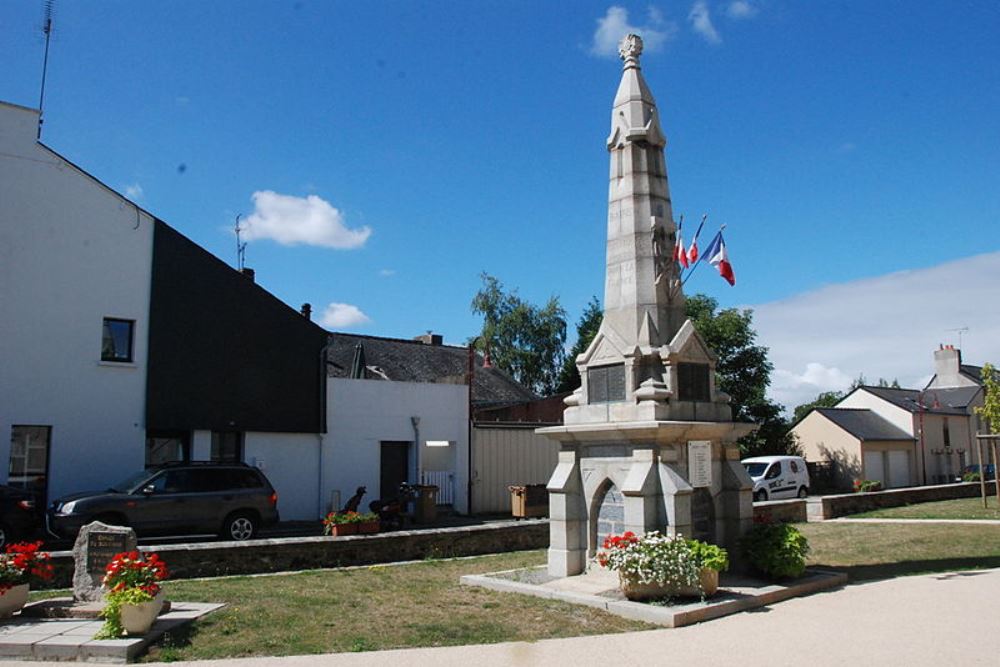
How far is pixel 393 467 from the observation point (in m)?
23.5

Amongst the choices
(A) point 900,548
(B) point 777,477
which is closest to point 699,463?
(A) point 900,548

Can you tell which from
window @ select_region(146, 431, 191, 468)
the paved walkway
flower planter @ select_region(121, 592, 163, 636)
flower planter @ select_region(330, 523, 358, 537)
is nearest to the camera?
the paved walkway

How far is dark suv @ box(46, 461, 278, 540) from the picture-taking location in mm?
14969

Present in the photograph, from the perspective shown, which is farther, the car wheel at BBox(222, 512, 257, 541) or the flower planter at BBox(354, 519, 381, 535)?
the car wheel at BBox(222, 512, 257, 541)

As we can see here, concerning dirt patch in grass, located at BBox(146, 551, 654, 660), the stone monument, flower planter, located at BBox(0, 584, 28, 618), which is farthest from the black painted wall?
the stone monument

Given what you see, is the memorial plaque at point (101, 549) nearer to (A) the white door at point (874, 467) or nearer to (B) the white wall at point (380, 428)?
(B) the white wall at point (380, 428)

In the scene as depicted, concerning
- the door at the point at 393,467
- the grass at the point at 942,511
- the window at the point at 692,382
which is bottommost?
the grass at the point at 942,511

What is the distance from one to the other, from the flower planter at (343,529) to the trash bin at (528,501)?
25.9 feet

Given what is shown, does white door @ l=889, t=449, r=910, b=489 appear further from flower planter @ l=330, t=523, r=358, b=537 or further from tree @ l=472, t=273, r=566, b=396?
flower planter @ l=330, t=523, r=358, b=537

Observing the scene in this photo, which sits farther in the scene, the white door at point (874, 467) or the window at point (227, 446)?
the white door at point (874, 467)

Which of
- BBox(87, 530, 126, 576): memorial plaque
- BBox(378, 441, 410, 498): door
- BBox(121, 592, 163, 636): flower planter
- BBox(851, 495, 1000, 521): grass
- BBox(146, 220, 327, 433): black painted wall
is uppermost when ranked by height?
BBox(146, 220, 327, 433): black painted wall

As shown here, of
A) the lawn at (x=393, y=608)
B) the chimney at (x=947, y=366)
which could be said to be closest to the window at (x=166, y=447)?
the lawn at (x=393, y=608)

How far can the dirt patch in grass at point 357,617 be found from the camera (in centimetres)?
802

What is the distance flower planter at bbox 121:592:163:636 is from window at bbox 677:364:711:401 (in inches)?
277
